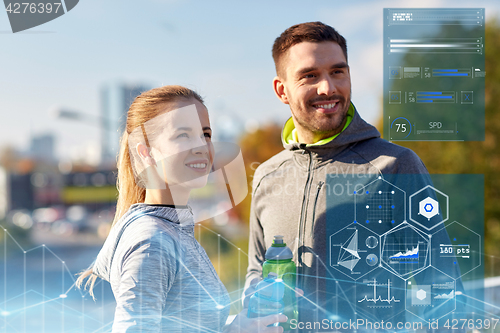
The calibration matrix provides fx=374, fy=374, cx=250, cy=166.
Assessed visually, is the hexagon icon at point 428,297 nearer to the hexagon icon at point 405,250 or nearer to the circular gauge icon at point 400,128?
the hexagon icon at point 405,250

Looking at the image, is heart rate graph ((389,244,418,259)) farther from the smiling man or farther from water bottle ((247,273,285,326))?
water bottle ((247,273,285,326))

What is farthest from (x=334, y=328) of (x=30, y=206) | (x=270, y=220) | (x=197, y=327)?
(x=30, y=206)

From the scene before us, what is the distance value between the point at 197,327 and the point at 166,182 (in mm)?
565

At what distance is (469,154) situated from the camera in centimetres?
712

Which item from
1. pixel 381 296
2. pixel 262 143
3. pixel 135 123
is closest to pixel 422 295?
pixel 381 296

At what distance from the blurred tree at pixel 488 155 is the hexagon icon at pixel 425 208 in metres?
5.65

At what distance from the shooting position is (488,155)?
718 cm

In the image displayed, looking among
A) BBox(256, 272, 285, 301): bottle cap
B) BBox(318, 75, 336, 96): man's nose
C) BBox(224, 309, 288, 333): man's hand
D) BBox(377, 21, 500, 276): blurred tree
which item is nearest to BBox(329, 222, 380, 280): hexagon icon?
BBox(256, 272, 285, 301): bottle cap

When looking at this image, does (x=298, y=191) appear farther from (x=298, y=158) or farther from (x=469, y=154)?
(x=469, y=154)

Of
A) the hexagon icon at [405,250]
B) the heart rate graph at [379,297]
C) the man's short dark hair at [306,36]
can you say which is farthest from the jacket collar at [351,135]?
the heart rate graph at [379,297]

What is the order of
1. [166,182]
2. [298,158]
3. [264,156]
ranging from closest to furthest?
[166,182] < [298,158] < [264,156]

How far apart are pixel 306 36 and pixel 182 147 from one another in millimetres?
909
